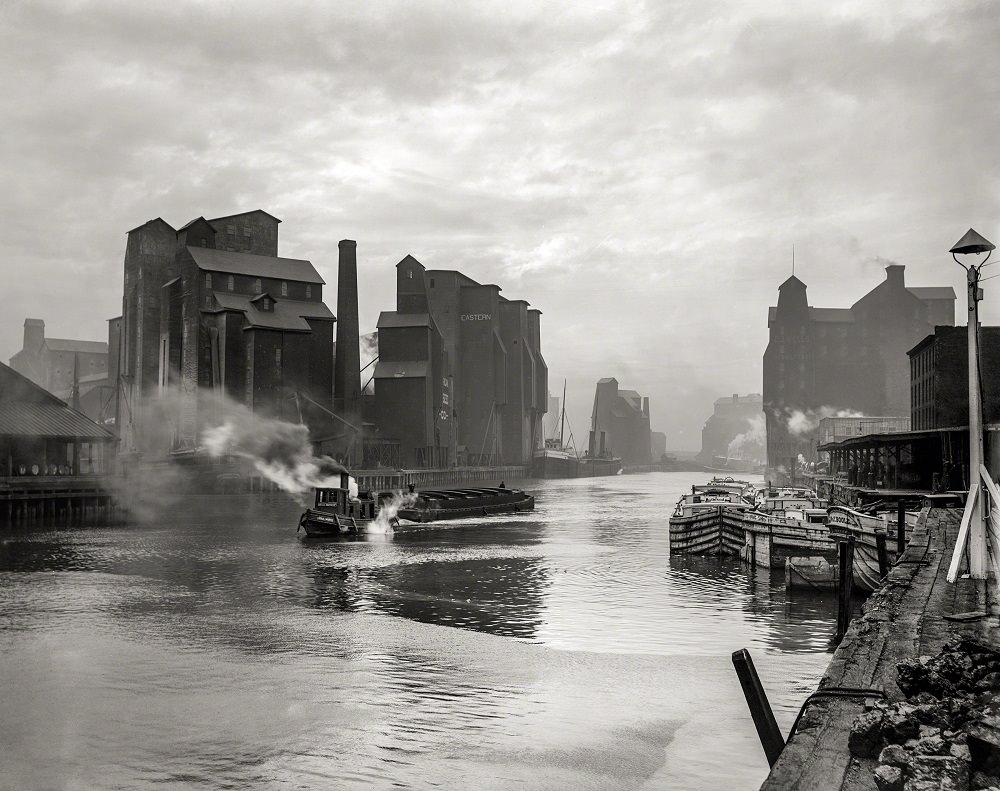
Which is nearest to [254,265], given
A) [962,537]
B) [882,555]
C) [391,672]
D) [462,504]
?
[462,504]

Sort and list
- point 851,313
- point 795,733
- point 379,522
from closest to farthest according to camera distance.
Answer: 1. point 795,733
2. point 379,522
3. point 851,313

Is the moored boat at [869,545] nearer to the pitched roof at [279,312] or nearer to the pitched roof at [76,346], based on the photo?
the pitched roof at [279,312]

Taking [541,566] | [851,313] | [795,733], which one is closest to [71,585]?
[541,566]

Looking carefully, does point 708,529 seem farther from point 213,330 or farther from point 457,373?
point 457,373

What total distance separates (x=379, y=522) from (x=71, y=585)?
82.8 feet

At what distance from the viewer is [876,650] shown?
11.5m

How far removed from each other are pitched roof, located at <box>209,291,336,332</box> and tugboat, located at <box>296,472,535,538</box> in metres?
29.8

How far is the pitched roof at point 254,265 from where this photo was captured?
102m

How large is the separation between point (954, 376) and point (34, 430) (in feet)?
228

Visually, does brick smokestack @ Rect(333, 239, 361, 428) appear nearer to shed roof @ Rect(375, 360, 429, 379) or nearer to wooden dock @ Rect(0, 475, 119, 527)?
shed roof @ Rect(375, 360, 429, 379)

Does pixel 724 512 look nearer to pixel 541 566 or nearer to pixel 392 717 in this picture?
pixel 541 566

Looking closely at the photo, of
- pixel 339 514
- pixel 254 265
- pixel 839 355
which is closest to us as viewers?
pixel 339 514

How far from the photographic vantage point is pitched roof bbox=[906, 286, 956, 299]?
15025 centimetres

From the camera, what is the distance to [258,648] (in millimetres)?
21516
